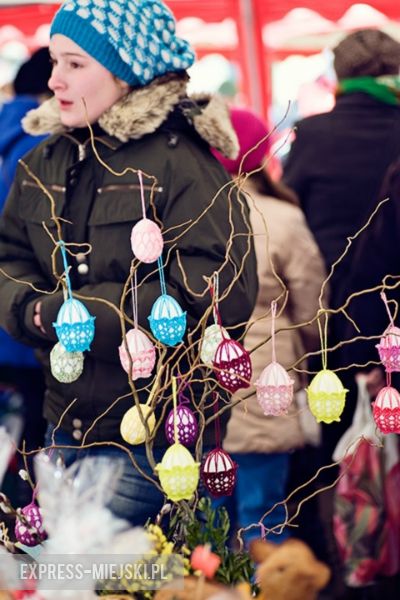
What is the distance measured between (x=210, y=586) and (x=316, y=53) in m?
4.66

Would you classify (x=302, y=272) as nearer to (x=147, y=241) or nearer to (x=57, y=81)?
(x=57, y=81)

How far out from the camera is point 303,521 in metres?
3.66

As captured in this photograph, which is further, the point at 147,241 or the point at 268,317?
the point at 268,317

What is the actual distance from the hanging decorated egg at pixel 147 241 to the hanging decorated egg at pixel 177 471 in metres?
0.28

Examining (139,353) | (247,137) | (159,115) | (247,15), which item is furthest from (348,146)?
(247,15)

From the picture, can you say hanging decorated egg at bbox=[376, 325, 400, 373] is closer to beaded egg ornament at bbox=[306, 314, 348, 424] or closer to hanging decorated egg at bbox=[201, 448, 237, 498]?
beaded egg ornament at bbox=[306, 314, 348, 424]

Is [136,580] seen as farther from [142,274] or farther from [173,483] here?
[142,274]

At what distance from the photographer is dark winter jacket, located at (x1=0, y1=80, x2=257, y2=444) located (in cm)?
205

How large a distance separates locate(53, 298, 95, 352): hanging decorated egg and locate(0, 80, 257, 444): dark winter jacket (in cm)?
42

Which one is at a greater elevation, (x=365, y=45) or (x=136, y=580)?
(x=365, y=45)

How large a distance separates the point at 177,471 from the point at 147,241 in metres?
0.32

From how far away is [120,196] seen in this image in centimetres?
213

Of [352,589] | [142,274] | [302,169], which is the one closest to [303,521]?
[352,589]

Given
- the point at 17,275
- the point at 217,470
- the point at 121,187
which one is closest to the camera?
the point at 217,470
